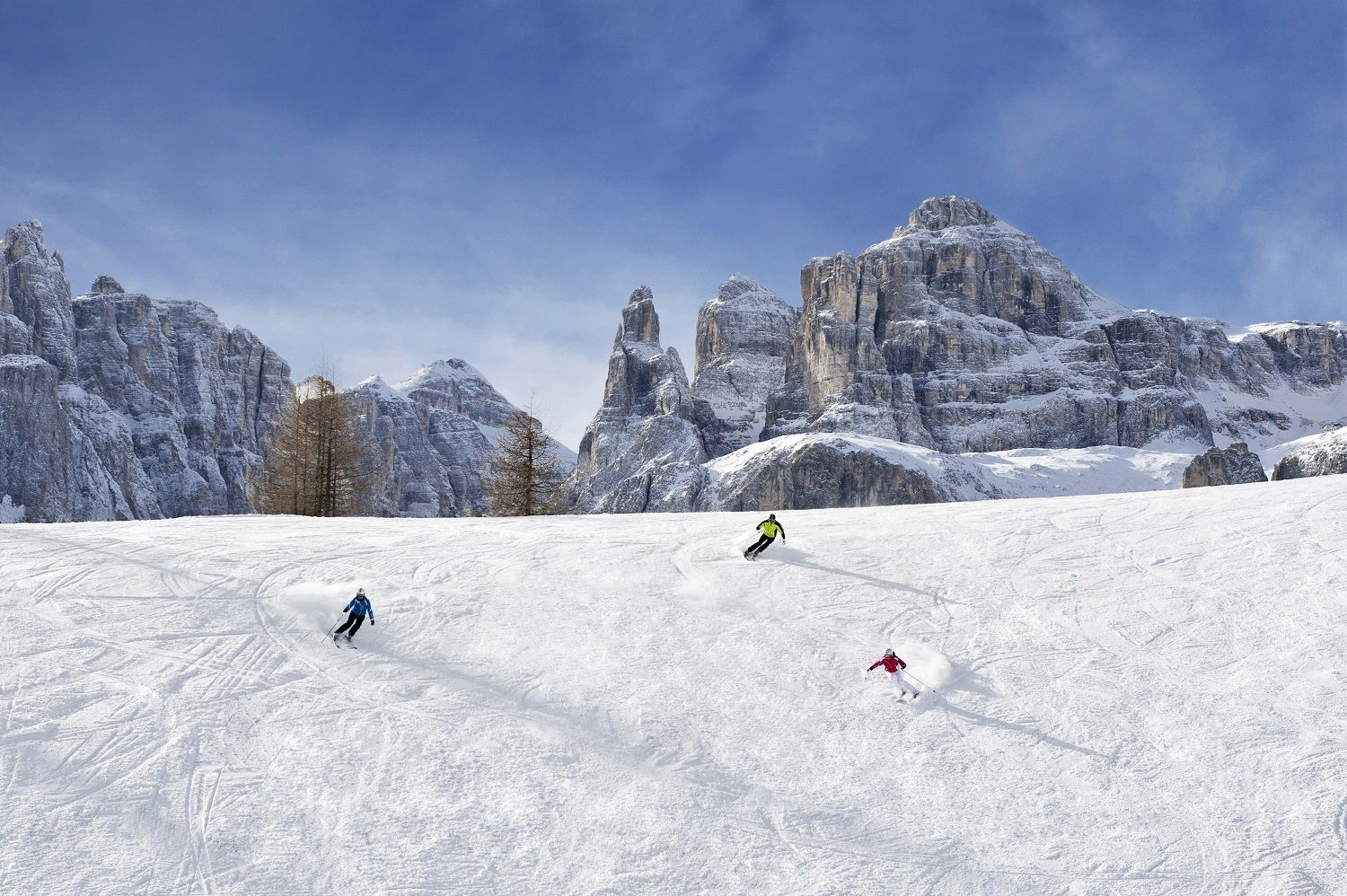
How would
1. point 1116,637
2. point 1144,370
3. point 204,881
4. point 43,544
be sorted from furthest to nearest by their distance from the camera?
point 1144,370, point 43,544, point 1116,637, point 204,881

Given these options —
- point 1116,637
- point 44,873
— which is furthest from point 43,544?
point 1116,637

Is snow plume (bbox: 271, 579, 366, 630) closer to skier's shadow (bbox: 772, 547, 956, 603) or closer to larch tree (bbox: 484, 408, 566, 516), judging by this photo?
skier's shadow (bbox: 772, 547, 956, 603)

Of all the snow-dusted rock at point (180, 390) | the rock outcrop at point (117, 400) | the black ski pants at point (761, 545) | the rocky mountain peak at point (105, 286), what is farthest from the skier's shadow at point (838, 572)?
the rocky mountain peak at point (105, 286)

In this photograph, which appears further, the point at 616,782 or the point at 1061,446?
the point at 1061,446

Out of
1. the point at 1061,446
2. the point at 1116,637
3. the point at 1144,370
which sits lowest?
the point at 1116,637

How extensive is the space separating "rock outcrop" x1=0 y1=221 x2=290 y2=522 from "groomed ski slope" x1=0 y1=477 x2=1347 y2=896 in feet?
402

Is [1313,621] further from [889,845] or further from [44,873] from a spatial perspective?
[44,873]

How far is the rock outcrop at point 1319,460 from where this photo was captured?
125000 millimetres

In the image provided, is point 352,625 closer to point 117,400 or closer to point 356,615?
point 356,615

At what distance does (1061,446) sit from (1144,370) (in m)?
36.1

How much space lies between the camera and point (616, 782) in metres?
10.3

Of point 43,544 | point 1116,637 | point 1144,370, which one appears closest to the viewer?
point 1116,637

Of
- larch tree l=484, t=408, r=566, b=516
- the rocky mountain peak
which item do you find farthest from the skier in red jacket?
the rocky mountain peak

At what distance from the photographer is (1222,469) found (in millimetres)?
126438
